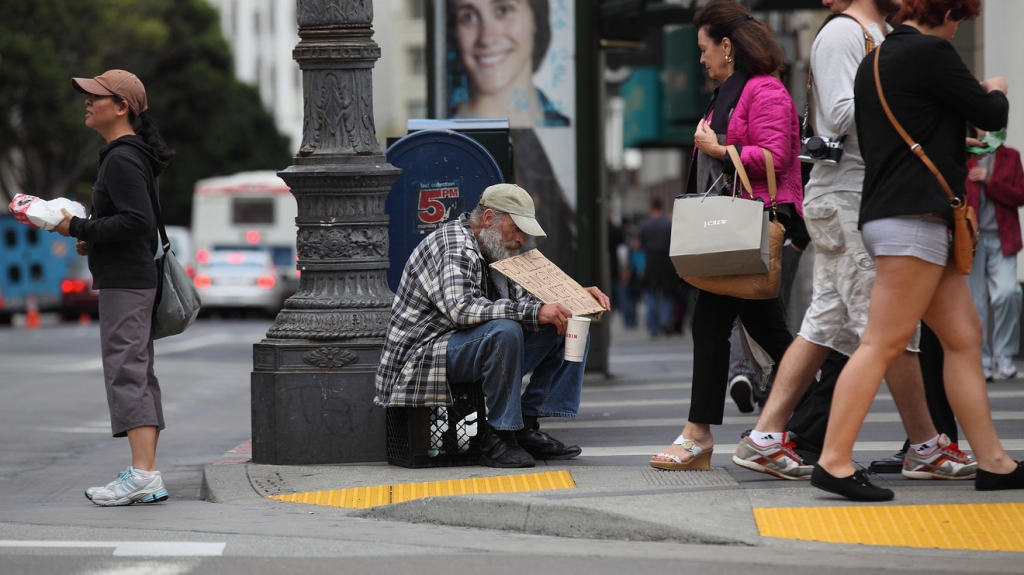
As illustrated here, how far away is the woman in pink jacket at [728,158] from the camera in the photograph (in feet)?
17.6

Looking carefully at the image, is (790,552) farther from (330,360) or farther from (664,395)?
(664,395)

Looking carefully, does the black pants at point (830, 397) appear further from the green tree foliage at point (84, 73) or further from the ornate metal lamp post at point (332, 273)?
the green tree foliage at point (84, 73)

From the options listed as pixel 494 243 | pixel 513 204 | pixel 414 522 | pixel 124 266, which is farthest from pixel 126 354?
pixel 513 204

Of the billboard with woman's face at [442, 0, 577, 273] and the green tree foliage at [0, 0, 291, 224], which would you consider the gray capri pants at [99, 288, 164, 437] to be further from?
the green tree foliage at [0, 0, 291, 224]

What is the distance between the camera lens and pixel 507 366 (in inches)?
227

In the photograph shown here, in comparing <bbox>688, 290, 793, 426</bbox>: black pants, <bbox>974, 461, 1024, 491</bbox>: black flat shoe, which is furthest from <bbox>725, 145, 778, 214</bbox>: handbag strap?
<bbox>974, 461, 1024, 491</bbox>: black flat shoe

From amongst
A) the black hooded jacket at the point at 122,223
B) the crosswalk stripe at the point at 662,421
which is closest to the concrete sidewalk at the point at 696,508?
the black hooded jacket at the point at 122,223

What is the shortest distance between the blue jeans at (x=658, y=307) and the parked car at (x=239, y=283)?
12.0m

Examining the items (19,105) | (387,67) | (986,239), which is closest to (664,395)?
(986,239)

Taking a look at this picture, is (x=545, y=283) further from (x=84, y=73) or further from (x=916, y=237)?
(x=84, y=73)

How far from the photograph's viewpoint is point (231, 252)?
29469 mm

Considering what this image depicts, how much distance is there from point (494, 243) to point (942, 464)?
6.59 ft

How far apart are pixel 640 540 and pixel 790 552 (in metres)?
0.53

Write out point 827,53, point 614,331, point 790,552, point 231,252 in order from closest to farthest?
point 790,552 → point 827,53 → point 614,331 → point 231,252
